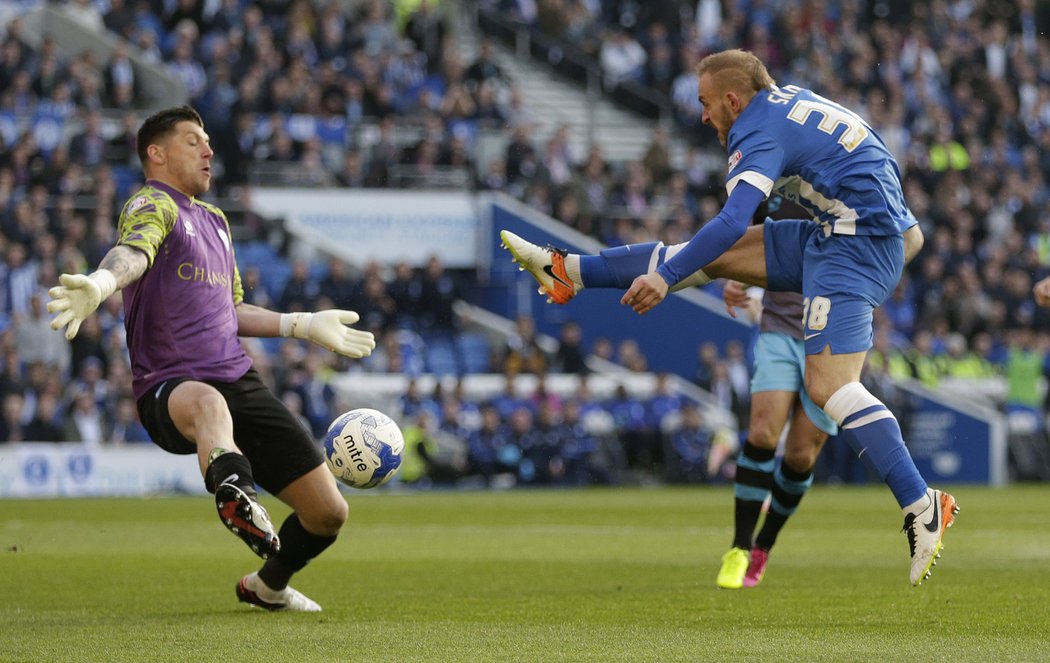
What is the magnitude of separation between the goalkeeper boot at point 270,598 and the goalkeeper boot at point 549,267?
71.8 inches

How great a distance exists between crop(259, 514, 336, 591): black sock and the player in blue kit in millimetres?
1644

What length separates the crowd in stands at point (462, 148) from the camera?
2316cm

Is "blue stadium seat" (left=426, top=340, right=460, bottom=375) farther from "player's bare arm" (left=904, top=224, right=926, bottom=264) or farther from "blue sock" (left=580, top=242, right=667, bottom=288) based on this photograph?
"blue sock" (left=580, top=242, right=667, bottom=288)

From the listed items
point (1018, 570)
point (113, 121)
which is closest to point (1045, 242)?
point (113, 121)

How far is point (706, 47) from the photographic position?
32.9 metres

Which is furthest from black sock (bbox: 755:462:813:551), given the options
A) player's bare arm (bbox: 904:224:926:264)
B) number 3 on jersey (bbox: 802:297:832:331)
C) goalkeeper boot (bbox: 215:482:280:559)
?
goalkeeper boot (bbox: 215:482:280:559)

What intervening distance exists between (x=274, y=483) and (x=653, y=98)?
25376 mm

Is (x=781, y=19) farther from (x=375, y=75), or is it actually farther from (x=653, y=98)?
(x=375, y=75)

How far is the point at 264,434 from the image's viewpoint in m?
7.83

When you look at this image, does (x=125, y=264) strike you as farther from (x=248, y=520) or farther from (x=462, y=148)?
(x=462, y=148)

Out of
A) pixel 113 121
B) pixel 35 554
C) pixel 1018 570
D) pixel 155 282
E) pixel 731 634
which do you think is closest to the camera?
pixel 731 634

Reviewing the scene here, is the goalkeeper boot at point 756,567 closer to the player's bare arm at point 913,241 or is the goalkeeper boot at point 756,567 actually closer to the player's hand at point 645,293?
the player's bare arm at point 913,241

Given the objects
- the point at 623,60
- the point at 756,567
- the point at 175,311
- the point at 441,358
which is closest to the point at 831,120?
the point at 756,567

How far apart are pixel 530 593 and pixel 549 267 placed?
69.5 inches
